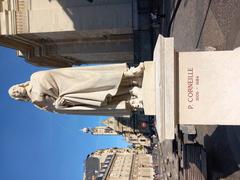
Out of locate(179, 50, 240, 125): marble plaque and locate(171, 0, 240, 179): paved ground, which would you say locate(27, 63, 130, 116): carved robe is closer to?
locate(179, 50, 240, 125): marble plaque

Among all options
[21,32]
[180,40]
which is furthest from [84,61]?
[180,40]

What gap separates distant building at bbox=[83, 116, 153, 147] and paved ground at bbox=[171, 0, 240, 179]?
23.7m

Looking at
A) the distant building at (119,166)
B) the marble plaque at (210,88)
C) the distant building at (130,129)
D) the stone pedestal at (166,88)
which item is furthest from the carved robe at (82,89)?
the distant building at (119,166)

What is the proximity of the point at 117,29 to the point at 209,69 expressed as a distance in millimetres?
14420

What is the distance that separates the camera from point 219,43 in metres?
10.1

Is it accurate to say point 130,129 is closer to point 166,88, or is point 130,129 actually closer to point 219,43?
point 219,43

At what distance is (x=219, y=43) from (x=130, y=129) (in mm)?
52322

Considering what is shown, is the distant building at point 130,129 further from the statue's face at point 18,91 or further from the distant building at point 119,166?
the statue's face at point 18,91

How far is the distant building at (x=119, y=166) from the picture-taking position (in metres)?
66.2

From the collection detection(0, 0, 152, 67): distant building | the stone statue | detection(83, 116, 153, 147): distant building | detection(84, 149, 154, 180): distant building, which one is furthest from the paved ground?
detection(84, 149, 154, 180): distant building

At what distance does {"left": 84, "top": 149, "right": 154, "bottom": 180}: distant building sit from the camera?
217 ft

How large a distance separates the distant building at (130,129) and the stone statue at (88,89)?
28305 mm

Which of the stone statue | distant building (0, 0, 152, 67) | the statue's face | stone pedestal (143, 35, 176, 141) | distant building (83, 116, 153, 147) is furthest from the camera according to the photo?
distant building (83, 116, 153, 147)

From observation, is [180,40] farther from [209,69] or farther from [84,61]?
[84,61]
